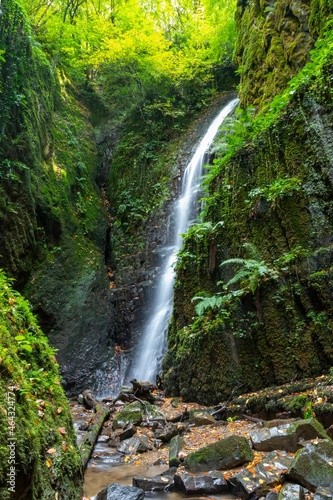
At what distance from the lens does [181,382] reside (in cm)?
774

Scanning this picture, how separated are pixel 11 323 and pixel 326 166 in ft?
18.3

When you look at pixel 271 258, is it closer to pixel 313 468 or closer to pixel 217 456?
pixel 217 456

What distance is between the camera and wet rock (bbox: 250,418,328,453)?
3.88 meters

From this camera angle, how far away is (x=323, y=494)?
2912mm

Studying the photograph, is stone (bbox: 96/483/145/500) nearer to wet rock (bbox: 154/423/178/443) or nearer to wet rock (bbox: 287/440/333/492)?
wet rock (bbox: 287/440/333/492)

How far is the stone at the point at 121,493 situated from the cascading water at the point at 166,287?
6.00m

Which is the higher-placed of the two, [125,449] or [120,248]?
[120,248]

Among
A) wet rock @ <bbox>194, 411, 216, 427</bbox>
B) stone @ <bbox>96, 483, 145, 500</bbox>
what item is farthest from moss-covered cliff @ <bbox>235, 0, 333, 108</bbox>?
stone @ <bbox>96, 483, 145, 500</bbox>

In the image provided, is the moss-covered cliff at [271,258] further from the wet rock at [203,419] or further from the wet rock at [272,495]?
the wet rock at [272,495]

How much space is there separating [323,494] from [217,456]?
1.24 m

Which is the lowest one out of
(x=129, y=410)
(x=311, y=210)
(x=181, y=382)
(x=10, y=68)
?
(x=181, y=382)

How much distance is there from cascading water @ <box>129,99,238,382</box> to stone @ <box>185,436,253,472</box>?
547 cm

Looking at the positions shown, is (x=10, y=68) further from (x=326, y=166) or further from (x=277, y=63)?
(x=326, y=166)

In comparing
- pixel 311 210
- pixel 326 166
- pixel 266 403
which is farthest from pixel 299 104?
pixel 266 403
